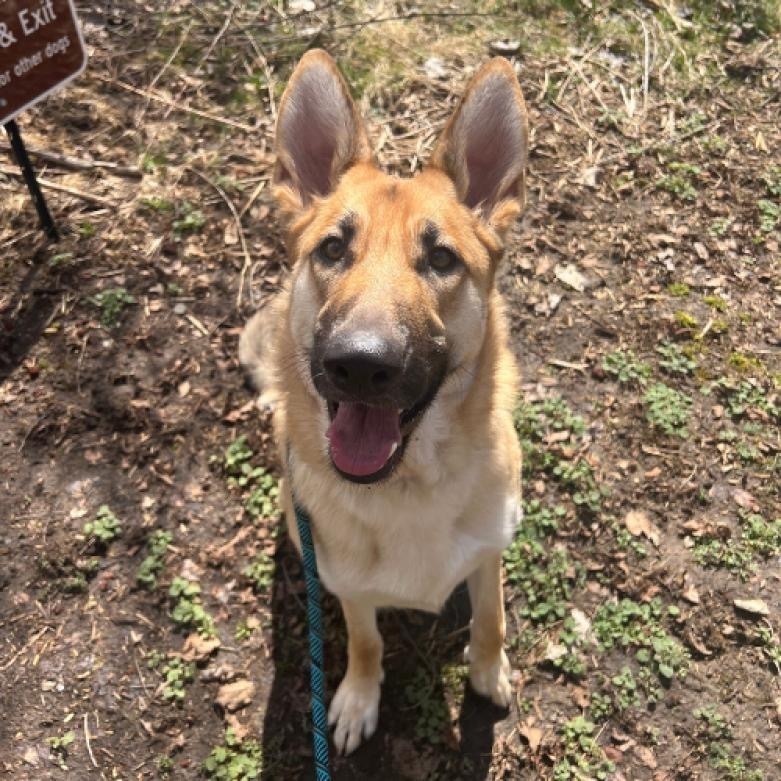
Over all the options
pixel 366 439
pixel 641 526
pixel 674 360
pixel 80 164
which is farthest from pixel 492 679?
pixel 80 164

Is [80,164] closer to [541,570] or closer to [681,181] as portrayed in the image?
[541,570]

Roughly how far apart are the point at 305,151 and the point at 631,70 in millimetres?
4407

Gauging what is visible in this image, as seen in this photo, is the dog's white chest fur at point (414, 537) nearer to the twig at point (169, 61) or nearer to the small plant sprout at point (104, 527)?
the small plant sprout at point (104, 527)

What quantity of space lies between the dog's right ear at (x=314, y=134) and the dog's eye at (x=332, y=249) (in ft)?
1.10

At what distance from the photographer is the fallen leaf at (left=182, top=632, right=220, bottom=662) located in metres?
3.98

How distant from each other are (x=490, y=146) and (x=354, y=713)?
2.81 m

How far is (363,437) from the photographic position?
9.39ft

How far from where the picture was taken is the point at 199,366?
4.93m

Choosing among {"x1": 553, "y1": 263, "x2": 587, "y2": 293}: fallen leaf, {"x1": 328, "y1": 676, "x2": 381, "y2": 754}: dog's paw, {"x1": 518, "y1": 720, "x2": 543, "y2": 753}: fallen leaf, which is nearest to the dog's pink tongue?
{"x1": 328, "y1": 676, "x2": 381, "y2": 754}: dog's paw

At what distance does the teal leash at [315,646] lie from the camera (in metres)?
2.91

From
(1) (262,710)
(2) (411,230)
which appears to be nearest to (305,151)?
(2) (411,230)

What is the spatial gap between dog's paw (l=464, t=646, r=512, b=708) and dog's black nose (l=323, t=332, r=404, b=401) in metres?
1.93

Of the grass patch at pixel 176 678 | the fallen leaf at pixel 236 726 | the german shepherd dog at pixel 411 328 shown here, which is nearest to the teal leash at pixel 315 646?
the german shepherd dog at pixel 411 328

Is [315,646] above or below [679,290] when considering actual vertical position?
above
